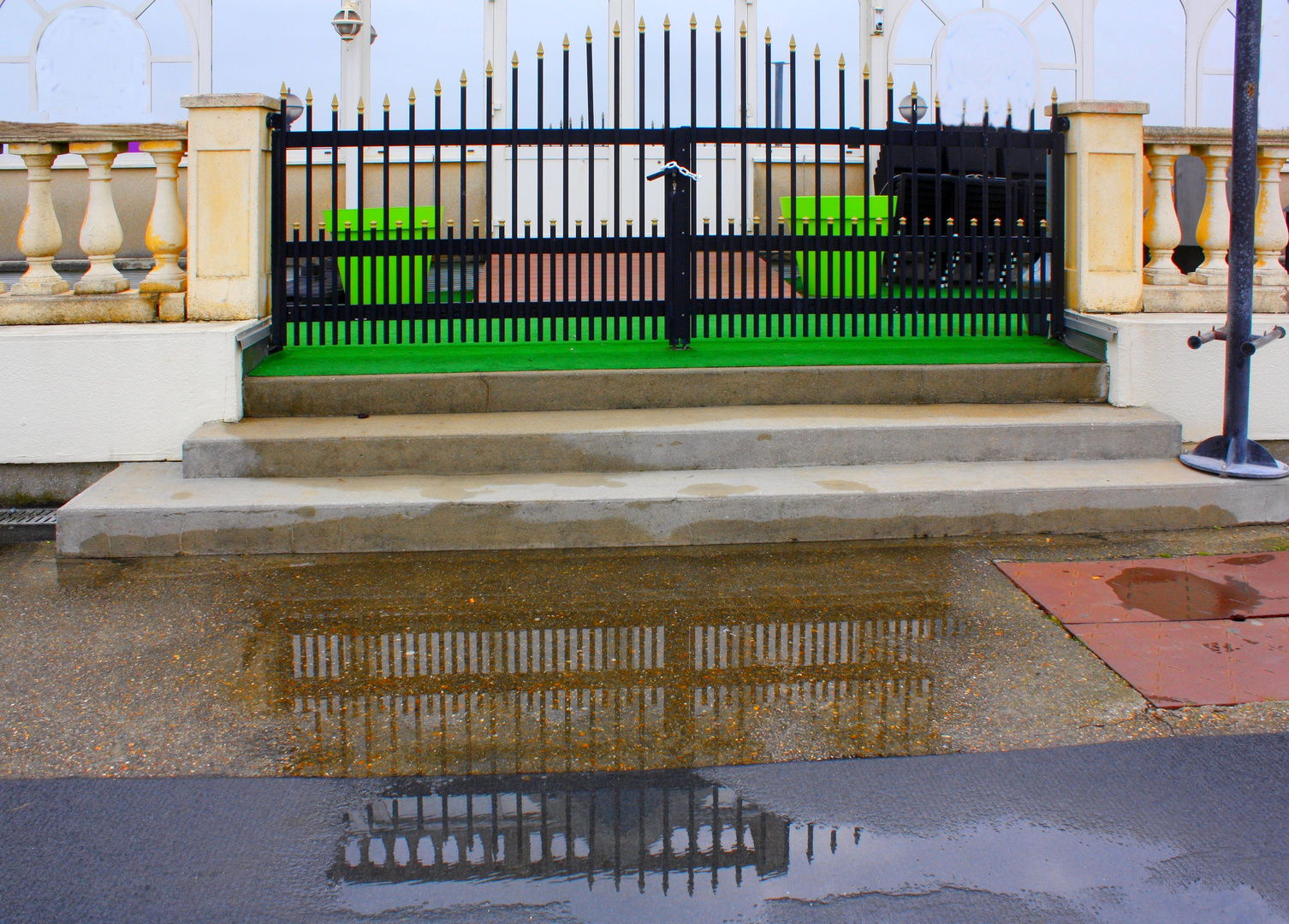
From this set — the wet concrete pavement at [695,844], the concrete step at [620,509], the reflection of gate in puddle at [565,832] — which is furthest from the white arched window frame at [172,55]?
the reflection of gate in puddle at [565,832]

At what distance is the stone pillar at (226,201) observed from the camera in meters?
6.43

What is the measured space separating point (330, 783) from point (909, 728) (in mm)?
1715

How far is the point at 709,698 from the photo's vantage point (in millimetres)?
3805

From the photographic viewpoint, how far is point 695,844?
293 centimetres

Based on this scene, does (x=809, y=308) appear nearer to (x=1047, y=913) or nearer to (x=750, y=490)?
(x=750, y=490)

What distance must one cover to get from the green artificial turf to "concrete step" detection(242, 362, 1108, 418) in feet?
0.37

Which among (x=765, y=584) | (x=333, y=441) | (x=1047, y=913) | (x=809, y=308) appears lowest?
(x=1047, y=913)

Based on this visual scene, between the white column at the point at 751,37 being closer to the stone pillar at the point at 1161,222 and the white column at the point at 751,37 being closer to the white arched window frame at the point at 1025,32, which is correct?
the white arched window frame at the point at 1025,32

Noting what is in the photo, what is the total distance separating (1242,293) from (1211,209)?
137cm

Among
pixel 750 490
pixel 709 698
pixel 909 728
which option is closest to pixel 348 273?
pixel 750 490

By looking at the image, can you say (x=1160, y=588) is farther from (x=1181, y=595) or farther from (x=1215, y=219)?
(x=1215, y=219)

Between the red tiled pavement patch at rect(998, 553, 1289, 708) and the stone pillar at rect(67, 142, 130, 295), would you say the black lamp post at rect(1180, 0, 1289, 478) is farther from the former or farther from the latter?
the stone pillar at rect(67, 142, 130, 295)

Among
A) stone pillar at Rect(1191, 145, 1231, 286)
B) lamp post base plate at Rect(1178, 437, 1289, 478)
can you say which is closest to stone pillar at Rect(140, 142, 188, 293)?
lamp post base plate at Rect(1178, 437, 1289, 478)

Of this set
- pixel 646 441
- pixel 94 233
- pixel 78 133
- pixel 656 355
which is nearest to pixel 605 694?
pixel 646 441
